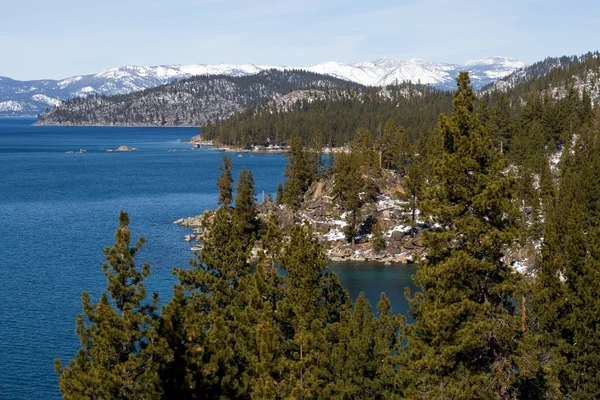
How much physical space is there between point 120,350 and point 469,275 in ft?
37.6

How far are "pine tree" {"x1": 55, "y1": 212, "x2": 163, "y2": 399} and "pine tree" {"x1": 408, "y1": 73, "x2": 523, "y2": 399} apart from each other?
28.0 feet

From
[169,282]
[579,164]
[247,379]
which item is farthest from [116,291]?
[579,164]

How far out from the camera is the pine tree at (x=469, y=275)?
1931 cm

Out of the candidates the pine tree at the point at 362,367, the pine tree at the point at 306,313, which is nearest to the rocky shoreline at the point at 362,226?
the pine tree at the point at 306,313

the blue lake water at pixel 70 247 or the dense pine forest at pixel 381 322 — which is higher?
the dense pine forest at pixel 381 322

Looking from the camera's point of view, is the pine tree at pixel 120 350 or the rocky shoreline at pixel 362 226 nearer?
the pine tree at pixel 120 350

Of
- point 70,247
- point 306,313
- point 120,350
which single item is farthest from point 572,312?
point 70,247

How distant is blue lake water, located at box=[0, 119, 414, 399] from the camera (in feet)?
150

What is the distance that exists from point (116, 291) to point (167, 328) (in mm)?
2276

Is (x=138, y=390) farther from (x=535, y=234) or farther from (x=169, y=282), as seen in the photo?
(x=535, y=234)

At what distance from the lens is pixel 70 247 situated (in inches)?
3105

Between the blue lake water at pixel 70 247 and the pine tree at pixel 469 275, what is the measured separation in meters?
27.5

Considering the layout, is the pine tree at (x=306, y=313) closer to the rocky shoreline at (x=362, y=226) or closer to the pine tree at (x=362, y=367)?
the pine tree at (x=362, y=367)

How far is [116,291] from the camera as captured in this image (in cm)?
2144
